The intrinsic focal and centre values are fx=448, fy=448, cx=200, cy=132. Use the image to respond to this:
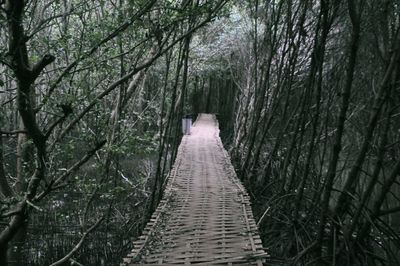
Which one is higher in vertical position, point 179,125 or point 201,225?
point 179,125

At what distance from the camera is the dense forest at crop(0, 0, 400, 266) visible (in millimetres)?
2824

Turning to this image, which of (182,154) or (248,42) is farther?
(248,42)

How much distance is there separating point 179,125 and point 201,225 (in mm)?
2682

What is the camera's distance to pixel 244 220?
11.7 ft

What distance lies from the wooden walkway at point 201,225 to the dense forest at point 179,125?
0.31 metres

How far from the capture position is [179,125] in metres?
6.02

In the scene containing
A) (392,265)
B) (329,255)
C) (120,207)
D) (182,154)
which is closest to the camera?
(329,255)

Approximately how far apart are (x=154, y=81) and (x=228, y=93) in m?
3.81

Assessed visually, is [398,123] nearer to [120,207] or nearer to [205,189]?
[205,189]

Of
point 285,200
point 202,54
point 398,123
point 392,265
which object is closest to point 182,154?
point 285,200

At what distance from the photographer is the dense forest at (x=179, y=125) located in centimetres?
282

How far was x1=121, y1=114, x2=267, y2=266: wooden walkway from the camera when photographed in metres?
2.79

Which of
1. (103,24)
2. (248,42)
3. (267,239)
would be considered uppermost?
(248,42)

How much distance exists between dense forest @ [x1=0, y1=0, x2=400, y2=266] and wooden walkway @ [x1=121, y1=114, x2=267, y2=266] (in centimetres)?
31
